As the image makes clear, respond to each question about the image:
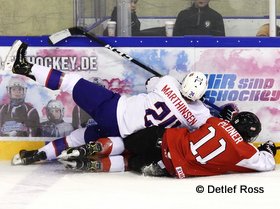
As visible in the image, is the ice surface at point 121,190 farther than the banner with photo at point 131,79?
No

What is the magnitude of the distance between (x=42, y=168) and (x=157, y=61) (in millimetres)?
875

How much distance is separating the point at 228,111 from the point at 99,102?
723 mm

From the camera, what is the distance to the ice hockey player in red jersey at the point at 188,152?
4.03m

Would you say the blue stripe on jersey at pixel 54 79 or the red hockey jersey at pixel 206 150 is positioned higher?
the blue stripe on jersey at pixel 54 79

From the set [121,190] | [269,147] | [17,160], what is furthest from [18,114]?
[269,147]

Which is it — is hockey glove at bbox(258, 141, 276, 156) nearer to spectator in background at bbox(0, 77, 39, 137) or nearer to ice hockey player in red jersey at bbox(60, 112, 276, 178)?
ice hockey player in red jersey at bbox(60, 112, 276, 178)

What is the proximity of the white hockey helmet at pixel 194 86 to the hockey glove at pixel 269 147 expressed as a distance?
448mm

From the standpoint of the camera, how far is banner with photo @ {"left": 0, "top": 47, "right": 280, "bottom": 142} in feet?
14.8

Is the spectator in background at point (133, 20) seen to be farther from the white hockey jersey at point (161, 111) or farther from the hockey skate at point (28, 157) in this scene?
the hockey skate at point (28, 157)

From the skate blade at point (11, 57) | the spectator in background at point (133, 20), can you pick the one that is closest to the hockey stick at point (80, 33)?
the spectator in background at point (133, 20)

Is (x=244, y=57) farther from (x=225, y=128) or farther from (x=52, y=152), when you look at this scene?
(x=52, y=152)

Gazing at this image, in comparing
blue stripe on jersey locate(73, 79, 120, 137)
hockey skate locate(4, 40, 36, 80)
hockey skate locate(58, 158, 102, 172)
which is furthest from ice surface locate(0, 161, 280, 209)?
hockey skate locate(4, 40, 36, 80)

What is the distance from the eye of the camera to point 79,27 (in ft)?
14.9

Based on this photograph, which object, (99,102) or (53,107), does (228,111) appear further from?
(53,107)
